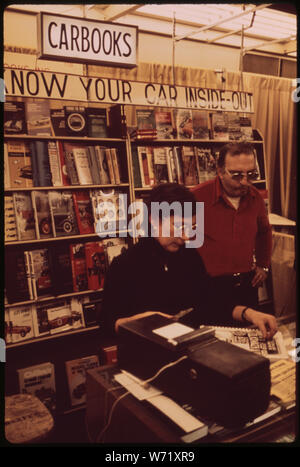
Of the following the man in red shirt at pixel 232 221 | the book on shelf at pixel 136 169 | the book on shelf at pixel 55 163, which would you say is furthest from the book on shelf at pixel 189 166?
the book on shelf at pixel 55 163

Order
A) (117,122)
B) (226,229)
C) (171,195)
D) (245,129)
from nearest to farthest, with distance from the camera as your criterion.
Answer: (171,195) → (226,229) → (117,122) → (245,129)

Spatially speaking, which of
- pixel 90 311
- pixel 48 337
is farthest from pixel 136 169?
pixel 48 337

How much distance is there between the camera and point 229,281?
277 cm

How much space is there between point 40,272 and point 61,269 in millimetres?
150

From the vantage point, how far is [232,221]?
2.75 metres

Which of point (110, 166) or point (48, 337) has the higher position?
point (110, 166)

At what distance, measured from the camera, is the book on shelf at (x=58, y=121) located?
2.99 m

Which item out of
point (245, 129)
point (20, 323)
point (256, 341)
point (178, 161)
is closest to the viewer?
point (256, 341)

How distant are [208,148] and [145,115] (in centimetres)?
76

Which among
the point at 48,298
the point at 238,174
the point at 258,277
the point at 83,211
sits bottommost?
the point at 48,298

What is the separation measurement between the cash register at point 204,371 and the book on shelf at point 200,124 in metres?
2.71

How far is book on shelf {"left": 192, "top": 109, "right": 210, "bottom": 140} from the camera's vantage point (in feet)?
12.1

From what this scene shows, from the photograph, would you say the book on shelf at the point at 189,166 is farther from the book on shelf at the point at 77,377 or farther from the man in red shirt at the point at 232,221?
the book on shelf at the point at 77,377

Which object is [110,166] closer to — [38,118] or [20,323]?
[38,118]
